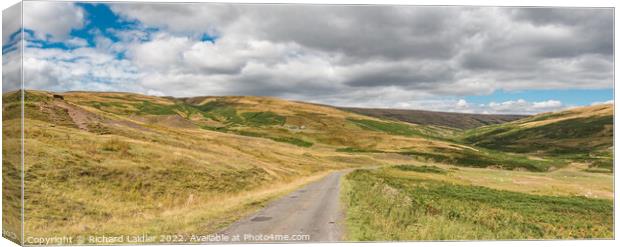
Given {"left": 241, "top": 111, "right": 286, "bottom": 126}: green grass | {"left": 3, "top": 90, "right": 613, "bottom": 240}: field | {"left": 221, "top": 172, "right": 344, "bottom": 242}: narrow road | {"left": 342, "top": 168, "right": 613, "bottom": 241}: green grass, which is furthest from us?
{"left": 241, "top": 111, "right": 286, "bottom": 126}: green grass

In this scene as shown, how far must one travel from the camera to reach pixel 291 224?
22.3m

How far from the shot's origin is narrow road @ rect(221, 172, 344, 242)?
20734mm

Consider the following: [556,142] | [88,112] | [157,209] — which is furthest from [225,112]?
[157,209]

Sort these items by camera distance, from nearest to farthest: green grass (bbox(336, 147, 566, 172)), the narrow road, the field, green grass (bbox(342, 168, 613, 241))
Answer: the narrow road
the field
green grass (bbox(342, 168, 613, 241))
green grass (bbox(336, 147, 566, 172))

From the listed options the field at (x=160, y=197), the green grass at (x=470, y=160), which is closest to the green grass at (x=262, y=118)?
the green grass at (x=470, y=160)

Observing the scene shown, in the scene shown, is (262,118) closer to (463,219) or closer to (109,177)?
(109,177)

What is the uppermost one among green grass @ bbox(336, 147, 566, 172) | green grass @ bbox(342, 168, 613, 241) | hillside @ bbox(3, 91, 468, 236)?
hillside @ bbox(3, 91, 468, 236)

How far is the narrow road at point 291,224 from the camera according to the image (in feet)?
68.0

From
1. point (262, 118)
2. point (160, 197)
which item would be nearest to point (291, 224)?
point (160, 197)

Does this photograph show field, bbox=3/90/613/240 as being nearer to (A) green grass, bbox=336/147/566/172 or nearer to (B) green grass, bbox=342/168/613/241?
(B) green grass, bbox=342/168/613/241

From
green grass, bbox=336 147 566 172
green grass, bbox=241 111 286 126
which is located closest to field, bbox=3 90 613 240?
green grass, bbox=336 147 566 172

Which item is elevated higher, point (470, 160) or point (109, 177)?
point (109, 177)

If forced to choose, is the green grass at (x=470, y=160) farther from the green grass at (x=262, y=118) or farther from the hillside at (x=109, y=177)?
the green grass at (x=262, y=118)

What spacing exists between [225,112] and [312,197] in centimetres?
16530
